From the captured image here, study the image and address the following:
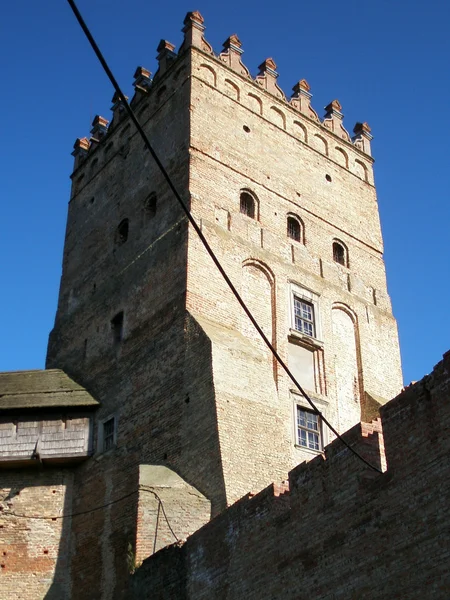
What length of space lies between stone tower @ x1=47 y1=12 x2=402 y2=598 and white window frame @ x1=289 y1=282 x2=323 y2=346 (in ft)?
0.19

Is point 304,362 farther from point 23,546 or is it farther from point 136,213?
point 23,546

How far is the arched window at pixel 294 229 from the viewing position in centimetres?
2635

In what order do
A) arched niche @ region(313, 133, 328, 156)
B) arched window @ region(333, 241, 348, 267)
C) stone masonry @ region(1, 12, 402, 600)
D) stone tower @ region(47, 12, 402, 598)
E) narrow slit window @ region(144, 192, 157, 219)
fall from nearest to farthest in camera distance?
stone masonry @ region(1, 12, 402, 600), stone tower @ region(47, 12, 402, 598), narrow slit window @ region(144, 192, 157, 219), arched window @ region(333, 241, 348, 267), arched niche @ region(313, 133, 328, 156)

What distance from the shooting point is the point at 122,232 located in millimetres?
26891

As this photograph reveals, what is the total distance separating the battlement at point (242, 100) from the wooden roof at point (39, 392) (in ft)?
29.2

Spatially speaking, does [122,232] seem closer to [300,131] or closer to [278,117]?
[278,117]

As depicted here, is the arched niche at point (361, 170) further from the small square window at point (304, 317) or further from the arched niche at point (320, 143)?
the small square window at point (304, 317)

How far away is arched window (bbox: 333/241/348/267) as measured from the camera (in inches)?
1077

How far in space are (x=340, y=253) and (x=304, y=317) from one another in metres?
4.00

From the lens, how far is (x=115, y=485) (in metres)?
21.0

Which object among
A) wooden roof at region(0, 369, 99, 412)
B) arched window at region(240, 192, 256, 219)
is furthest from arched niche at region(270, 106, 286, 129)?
wooden roof at region(0, 369, 99, 412)

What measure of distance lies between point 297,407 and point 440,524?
11360mm

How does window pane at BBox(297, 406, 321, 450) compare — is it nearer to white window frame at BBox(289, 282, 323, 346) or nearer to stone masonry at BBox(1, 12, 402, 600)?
stone masonry at BBox(1, 12, 402, 600)

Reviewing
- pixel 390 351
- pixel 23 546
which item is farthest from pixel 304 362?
pixel 23 546
